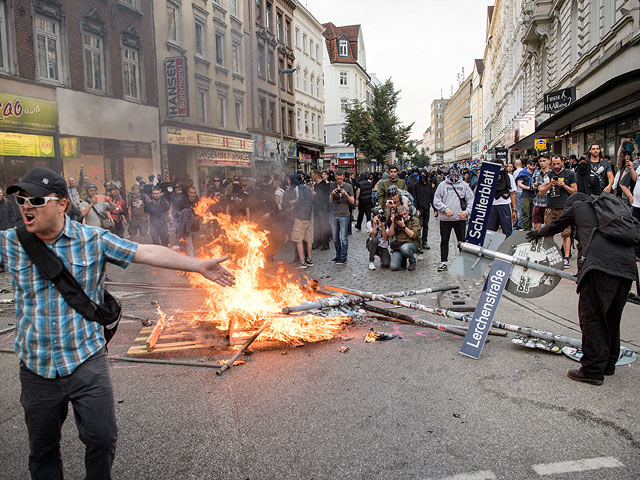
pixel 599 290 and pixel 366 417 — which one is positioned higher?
pixel 599 290

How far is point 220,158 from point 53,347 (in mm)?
22270

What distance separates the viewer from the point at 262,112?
32844 mm

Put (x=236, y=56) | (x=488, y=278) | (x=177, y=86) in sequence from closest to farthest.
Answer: (x=488, y=278) → (x=177, y=86) → (x=236, y=56)

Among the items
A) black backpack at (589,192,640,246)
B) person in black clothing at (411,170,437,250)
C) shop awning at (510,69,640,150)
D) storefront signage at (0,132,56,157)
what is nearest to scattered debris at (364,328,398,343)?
black backpack at (589,192,640,246)

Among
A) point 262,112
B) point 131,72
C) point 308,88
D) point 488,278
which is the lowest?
point 488,278

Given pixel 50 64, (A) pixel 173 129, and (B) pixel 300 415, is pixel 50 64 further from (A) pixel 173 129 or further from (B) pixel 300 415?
(B) pixel 300 415

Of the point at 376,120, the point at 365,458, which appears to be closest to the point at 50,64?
the point at 365,458

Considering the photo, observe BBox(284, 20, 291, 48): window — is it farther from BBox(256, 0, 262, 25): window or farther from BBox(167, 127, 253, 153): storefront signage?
BBox(167, 127, 253, 153): storefront signage

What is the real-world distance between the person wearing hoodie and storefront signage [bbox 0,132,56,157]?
12.0 metres

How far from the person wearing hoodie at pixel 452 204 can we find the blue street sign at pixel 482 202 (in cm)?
393

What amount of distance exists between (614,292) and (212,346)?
3.71m

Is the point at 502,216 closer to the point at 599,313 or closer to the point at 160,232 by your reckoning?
the point at 599,313

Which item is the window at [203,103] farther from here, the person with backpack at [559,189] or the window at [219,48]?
the person with backpack at [559,189]

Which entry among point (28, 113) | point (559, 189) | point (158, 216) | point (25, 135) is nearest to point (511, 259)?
point (559, 189)
